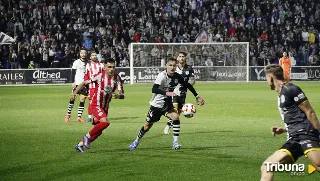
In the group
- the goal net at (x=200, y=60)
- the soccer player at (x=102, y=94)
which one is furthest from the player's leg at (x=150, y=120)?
the goal net at (x=200, y=60)

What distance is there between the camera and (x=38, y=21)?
1763 inches

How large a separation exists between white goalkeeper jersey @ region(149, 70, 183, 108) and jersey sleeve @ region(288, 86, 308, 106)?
20.8 ft

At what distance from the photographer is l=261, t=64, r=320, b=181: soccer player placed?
8539 millimetres

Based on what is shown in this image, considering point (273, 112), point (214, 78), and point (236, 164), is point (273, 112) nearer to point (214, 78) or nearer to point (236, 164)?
point (236, 164)

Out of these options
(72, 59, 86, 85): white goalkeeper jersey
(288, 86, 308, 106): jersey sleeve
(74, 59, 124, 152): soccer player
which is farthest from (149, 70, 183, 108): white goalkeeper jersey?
(72, 59, 86, 85): white goalkeeper jersey

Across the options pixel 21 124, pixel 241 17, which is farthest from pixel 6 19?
pixel 21 124

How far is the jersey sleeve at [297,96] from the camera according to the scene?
8680 mm

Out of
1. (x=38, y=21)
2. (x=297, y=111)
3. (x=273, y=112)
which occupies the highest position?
(x=38, y=21)

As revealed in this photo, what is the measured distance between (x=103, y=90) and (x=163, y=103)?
1.45 m

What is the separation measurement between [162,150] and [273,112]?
10403mm

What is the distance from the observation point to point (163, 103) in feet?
48.8

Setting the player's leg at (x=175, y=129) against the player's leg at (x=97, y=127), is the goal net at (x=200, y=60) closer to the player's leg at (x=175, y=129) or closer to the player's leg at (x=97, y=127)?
the player's leg at (x=175, y=129)

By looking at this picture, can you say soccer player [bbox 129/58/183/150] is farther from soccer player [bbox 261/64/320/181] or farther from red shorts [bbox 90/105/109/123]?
soccer player [bbox 261/64/320/181]

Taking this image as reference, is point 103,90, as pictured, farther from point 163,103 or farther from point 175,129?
point 175,129
